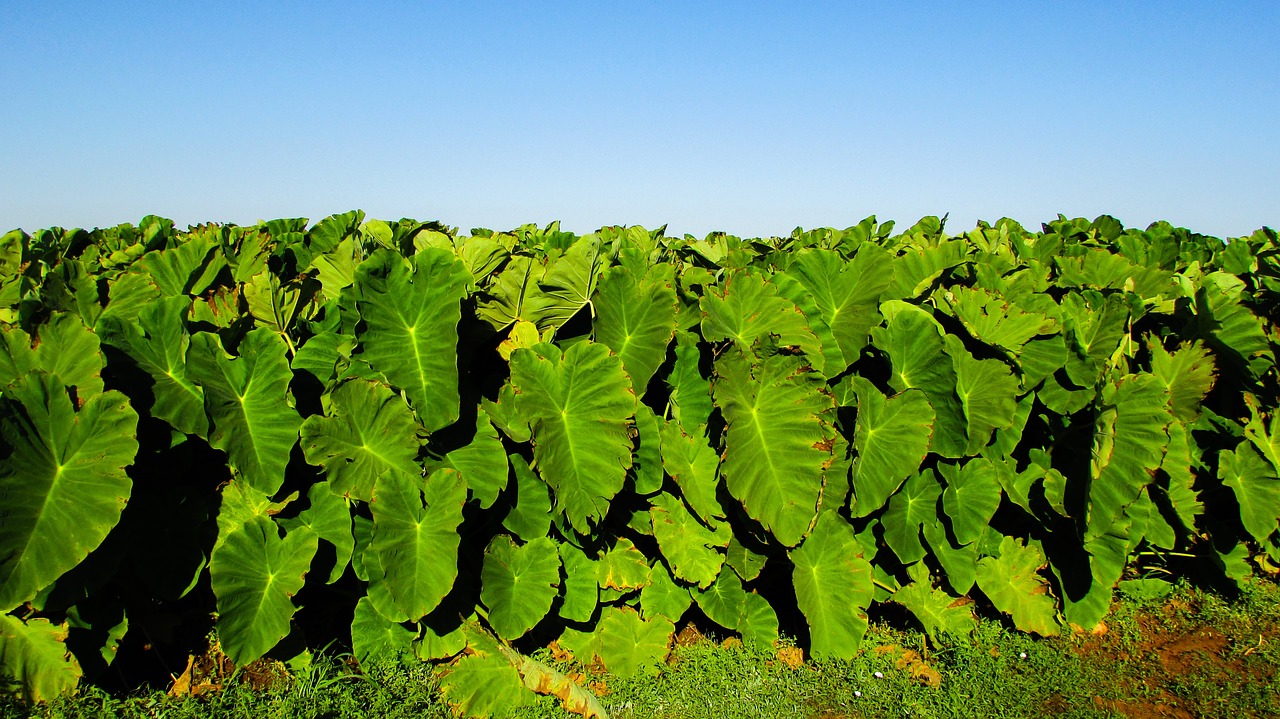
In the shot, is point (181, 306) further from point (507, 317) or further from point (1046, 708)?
point (1046, 708)

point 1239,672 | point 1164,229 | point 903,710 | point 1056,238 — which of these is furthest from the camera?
point 1164,229

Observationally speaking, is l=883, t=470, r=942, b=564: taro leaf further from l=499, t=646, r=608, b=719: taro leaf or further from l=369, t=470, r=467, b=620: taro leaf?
l=369, t=470, r=467, b=620: taro leaf

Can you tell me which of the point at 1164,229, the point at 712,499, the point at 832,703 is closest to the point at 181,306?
the point at 712,499

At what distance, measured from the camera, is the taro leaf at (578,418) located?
2.86 metres

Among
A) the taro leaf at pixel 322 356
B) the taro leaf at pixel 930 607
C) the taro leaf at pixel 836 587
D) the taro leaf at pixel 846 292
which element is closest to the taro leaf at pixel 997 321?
the taro leaf at pixel 846 292

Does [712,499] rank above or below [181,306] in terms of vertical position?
below

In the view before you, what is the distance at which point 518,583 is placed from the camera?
10.2ft

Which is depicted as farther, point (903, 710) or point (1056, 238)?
point (1056, 238)

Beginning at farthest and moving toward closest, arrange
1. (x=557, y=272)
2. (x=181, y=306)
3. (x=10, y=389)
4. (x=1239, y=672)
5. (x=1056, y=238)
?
1. (x=1056, y=238)
2. (x=1239, y=672)
3. (x=557, y=272)
4. (x=181, y=306)
5. (x=10, y=389)

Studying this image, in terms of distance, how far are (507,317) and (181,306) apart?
1086 millimetres

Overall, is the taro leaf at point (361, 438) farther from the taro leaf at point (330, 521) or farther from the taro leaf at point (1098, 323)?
the taro leaf at point (1098, 323)

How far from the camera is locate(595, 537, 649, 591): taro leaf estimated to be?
3250 millimetres

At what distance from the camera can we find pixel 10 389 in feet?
7.79

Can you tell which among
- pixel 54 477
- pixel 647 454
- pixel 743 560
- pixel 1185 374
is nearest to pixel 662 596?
pixel 743 560
